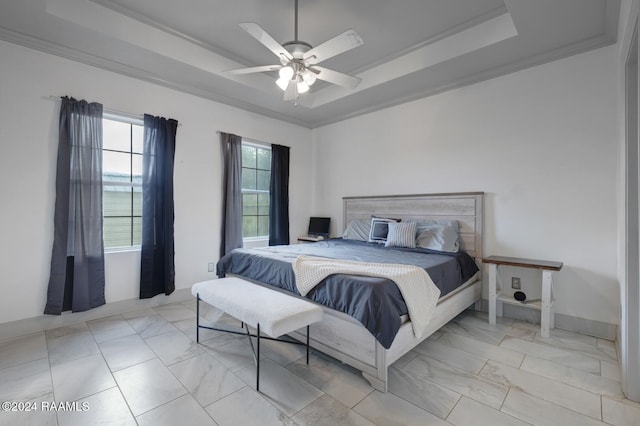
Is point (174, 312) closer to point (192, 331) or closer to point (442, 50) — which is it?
point (192, 331)

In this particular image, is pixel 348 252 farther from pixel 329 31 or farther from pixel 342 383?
pixel 329 31

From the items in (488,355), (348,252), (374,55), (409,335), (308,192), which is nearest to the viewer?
(409,335)

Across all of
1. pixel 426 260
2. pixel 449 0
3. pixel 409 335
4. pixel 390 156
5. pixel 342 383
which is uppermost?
pixel 449 0

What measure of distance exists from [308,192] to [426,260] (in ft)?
9.47

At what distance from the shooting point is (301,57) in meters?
2.33

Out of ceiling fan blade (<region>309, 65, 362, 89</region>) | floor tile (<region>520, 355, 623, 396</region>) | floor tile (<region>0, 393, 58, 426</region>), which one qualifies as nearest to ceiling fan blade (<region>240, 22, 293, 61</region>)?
ceiling fan blade (<region>309, 65, 362, 89</region>)

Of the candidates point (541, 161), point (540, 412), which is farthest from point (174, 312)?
point (541, 161)

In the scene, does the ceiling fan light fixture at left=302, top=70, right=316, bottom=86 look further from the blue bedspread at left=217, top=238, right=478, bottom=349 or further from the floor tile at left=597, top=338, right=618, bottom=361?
the floor tile at left=597, top=338, right=618, bottom=361

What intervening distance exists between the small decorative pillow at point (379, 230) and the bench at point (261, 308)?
6.25 feet

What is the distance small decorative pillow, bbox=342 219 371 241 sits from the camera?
Answer: 4.03 meters

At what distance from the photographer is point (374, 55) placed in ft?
11.1

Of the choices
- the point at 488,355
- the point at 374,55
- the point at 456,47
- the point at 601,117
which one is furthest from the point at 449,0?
the point at 488,355

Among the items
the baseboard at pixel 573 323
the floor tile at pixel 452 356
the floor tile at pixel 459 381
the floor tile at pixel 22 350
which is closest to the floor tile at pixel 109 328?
the floor tile at pixel 22 350

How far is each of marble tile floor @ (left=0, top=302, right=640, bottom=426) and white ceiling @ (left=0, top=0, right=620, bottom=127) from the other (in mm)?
2665
